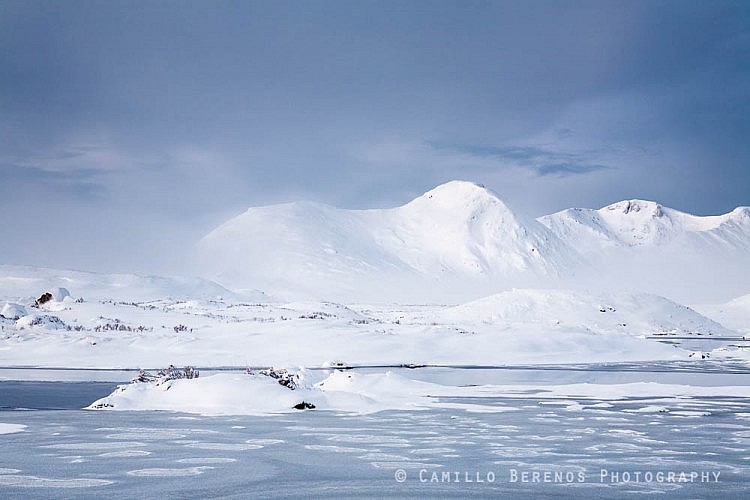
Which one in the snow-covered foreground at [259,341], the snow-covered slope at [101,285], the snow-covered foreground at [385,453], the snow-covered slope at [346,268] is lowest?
the snow-covered foreground at [385,453]

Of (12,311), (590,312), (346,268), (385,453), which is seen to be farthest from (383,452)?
(346,268)

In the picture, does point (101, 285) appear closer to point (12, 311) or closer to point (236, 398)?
point (12, 311)

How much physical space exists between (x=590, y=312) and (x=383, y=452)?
73.9 meters

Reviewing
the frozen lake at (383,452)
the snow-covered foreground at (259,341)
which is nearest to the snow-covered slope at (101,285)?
the snow-covered foreground at (259,341)

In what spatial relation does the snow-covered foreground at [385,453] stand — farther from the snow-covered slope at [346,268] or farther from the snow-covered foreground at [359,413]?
the snow-covered slope at [346,268]

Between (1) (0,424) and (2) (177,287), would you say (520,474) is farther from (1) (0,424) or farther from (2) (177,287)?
(2) (177,287)

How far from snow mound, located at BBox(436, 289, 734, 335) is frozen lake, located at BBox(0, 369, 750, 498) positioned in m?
61.0

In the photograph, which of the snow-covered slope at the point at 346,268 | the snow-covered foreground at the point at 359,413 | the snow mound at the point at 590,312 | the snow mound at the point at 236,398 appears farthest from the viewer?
the snow-covered slope at the point at 346,268

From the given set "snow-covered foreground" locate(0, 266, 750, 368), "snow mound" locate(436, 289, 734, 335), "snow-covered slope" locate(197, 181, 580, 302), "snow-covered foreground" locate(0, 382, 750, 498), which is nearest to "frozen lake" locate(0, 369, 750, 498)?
"snow-covered foreground" locate(0, 382, 750, 498)

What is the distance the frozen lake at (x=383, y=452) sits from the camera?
1078 centimetres

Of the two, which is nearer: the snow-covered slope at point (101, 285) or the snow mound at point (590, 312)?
the snow mound at point (590, 312)

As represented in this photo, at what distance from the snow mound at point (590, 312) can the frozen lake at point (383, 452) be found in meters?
61.0

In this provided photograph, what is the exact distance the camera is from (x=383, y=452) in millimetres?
14117

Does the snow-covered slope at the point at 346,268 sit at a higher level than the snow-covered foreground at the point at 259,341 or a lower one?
higher
